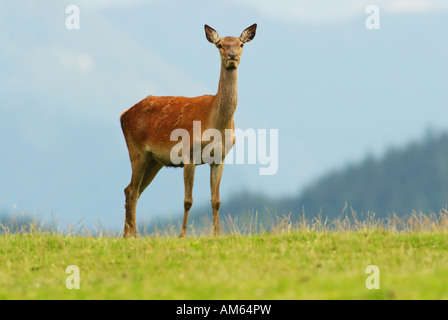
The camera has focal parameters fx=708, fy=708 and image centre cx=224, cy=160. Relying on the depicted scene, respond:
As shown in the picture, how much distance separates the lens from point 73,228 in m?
13.2

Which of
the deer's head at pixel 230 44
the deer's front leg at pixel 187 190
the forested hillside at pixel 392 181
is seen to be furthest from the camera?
the forested hillside at pixel 392 181

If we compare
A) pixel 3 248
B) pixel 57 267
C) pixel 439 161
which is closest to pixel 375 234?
pixel 57 267

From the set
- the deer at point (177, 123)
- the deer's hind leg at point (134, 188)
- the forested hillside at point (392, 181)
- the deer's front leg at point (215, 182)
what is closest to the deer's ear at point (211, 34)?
the deer at point (177, 123)

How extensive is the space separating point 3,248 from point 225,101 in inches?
→ 183

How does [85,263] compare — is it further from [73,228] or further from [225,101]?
[225,101]

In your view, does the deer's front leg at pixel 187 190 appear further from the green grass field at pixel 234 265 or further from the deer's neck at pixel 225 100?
the deer's neck at pixel 225 100

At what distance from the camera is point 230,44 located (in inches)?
493

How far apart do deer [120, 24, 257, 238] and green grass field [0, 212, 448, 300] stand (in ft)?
5.01

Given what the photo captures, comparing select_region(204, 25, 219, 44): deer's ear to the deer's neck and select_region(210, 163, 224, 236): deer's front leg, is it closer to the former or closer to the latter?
the deer's neck

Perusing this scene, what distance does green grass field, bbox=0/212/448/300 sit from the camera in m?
7.78

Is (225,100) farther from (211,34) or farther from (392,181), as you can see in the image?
(392,181)

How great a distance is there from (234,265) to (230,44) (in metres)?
4.58

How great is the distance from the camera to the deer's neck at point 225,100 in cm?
1277

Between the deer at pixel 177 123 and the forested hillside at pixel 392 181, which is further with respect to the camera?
the forested hillside at pixel 392 181
